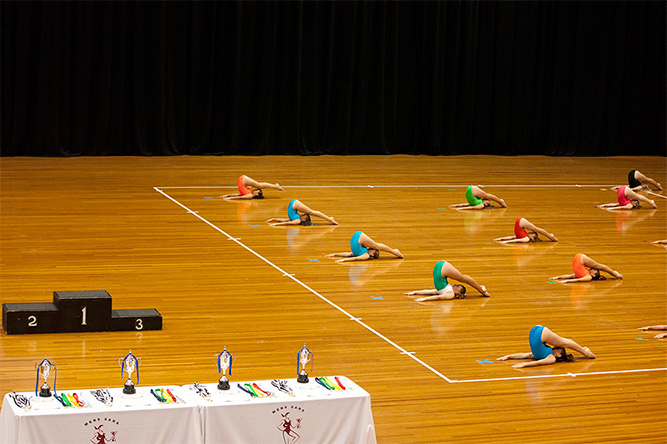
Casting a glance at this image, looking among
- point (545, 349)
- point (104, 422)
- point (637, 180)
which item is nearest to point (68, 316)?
point (104, 422)

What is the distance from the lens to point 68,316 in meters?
5.89

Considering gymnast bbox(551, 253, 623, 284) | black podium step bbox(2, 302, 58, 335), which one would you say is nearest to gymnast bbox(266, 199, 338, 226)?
gymnast bbox(551, 253, 623, 284)

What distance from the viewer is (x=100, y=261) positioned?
7715 millimetres

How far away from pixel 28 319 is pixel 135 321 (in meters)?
0.65

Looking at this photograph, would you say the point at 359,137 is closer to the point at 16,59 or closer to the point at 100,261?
the point at 16,59

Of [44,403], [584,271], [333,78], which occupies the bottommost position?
[584,271]

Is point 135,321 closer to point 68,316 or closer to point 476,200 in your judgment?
point 68,316

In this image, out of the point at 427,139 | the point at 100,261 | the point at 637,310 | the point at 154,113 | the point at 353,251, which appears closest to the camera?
the point at 637,310

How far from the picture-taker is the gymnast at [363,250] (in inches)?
325

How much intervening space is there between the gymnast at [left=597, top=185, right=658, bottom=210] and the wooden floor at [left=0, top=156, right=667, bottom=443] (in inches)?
10.0

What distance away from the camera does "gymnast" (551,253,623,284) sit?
786 centimetres

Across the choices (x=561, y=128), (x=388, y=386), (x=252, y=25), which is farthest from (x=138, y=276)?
(x=561, y=128)

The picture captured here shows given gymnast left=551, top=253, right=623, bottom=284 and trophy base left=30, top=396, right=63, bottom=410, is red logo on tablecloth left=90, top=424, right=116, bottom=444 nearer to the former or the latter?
trophy base left=30, top=396, right=63, bottom=410

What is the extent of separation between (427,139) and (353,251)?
7542mm
